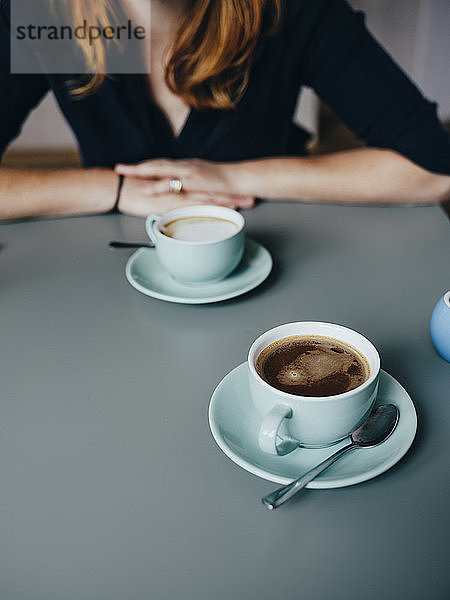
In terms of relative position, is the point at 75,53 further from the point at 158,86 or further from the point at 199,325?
the point at 199,325

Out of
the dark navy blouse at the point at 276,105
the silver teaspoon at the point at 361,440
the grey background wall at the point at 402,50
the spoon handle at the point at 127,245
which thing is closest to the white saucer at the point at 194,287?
the spoon handle at the point at 127,245

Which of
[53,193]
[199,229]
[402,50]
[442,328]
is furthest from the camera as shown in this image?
[402,50]

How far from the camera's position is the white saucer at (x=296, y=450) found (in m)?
0.51

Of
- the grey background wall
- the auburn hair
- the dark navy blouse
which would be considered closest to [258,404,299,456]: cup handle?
the dark navy blouse

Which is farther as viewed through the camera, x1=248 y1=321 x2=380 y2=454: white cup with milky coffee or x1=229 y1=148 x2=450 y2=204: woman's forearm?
x1=229 y1=148 x2=450 y2=204: woman's forearm

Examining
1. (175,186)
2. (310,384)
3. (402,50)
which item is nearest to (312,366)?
(310,384)

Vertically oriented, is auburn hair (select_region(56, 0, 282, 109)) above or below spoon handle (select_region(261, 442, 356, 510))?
above

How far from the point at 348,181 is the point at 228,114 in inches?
15.3

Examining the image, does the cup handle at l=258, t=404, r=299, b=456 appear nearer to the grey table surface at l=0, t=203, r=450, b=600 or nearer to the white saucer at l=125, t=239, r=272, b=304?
the grey table surface at l=0, t=203, r=450, b=600

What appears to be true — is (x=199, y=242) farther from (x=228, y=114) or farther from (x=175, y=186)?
(x=228, y=114)

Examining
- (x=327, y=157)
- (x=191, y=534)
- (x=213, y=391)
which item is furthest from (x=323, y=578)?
(x=327, y=157)

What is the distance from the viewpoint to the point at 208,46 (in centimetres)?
121

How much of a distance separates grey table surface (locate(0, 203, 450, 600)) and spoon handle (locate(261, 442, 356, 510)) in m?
0.02

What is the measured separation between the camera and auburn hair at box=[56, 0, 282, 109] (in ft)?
3.86
